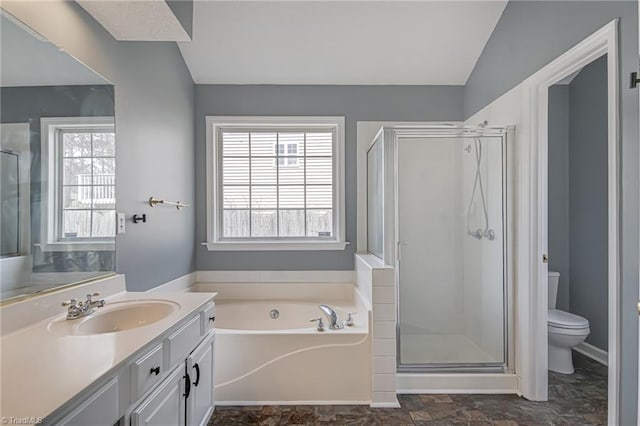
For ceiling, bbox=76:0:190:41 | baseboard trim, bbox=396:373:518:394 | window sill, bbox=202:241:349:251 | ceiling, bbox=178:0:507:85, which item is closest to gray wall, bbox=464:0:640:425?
ceiling, bbox=178:0:507:85

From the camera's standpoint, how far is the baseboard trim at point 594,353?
9.06ft

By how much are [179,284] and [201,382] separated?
1.24 metres

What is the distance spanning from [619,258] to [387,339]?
130 centimetres

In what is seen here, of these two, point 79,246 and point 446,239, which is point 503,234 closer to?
point 446,239

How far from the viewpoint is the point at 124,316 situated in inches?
61.0

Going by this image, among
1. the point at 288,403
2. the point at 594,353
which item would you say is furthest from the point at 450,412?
the point at 594,353

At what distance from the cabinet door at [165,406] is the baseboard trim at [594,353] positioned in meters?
3.25

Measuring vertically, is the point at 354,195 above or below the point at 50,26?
below

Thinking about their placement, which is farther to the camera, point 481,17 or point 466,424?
point 481,17

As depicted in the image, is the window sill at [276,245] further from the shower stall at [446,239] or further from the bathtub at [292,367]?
the bathtub at [292,367]

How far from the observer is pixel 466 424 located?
195 cm

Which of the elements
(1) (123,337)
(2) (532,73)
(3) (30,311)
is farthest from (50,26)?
(2) (532,73)

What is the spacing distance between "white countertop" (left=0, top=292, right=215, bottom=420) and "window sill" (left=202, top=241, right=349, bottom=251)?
178 cm

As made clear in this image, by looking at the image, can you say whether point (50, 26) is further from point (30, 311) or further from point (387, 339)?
point (387, 339)
